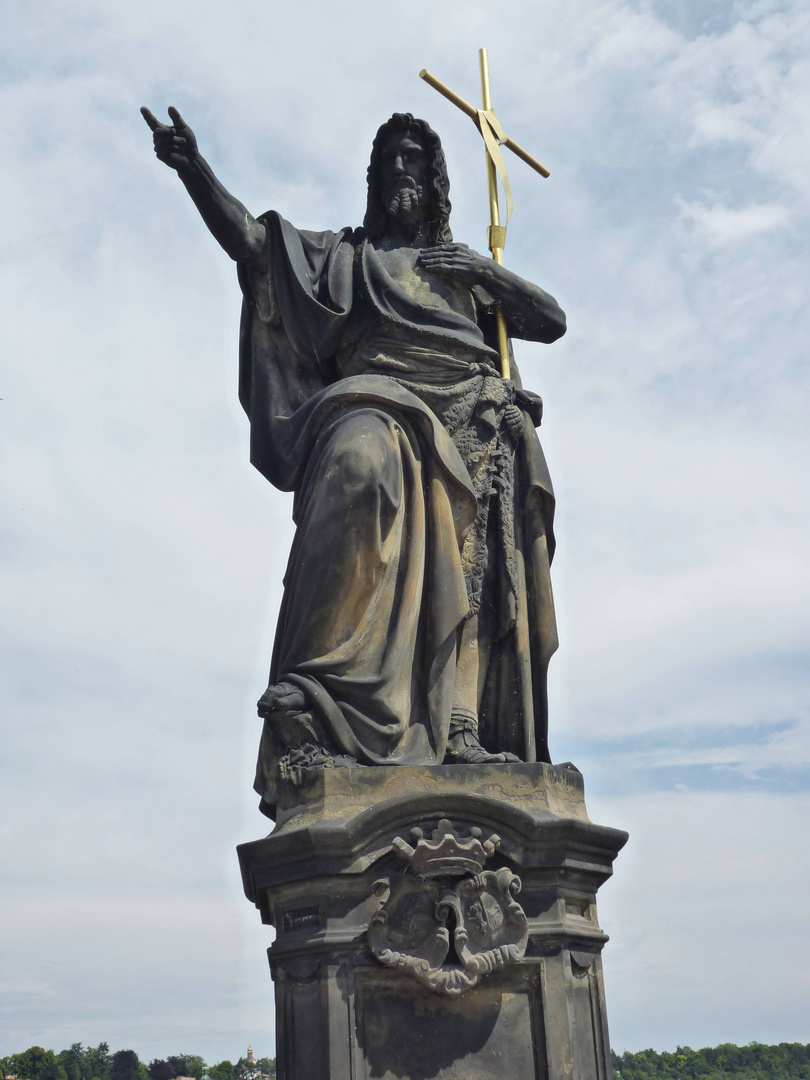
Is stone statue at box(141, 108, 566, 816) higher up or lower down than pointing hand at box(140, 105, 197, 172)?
lower down

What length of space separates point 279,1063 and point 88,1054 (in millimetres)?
29735

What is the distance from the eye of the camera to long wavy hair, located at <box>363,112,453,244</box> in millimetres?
9656

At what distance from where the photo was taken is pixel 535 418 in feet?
30.8

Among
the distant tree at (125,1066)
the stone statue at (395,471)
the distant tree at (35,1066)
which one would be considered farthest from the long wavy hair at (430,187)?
the distant tree at (35,1066)

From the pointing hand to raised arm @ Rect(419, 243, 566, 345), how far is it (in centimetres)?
160

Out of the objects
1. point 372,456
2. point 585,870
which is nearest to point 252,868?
point 585,870

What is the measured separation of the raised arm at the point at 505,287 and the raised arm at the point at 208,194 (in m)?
1.08

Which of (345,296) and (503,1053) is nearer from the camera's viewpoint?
(503,1053)

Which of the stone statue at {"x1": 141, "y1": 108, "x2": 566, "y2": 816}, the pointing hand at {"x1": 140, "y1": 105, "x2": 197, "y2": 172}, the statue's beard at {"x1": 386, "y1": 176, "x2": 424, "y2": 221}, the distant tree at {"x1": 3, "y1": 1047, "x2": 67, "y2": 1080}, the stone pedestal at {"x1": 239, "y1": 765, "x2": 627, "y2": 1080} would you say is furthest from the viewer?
the distant tree at {"x1": 3, "y1": 1047, "x2": 67, "y2": 1080}

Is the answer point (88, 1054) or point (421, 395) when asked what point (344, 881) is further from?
point (88, 1054)

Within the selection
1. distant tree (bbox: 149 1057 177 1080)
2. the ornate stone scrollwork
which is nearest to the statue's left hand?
the ornate stone scrollwork

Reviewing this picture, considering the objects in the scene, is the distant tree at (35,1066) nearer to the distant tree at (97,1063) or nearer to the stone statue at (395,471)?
the distant tree at (97,1063)

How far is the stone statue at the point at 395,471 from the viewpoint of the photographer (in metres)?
8.02

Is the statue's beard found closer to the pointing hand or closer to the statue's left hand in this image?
the statue's left hand
